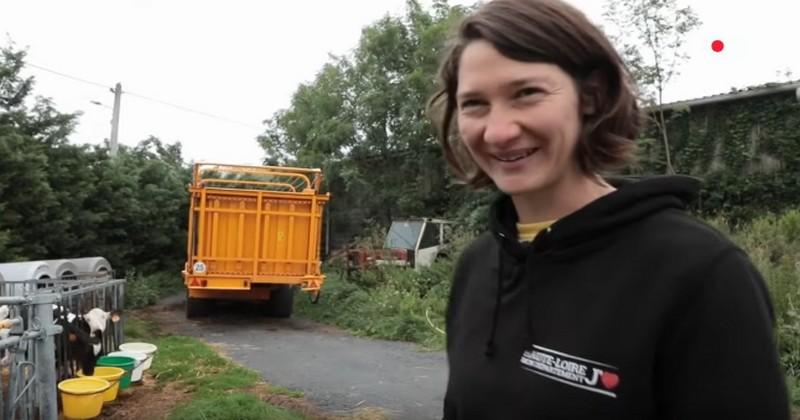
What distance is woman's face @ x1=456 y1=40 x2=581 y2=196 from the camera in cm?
109

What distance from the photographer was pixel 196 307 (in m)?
11.0

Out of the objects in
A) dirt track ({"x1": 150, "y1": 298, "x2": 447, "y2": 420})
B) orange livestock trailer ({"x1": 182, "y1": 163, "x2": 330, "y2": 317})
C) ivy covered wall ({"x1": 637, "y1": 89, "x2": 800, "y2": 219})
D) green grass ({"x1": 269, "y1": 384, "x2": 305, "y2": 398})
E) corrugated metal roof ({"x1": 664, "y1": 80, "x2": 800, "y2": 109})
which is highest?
corrugated metal roof ({"x1": 664, "y1": 80, "x2": 800, "y2": 109})

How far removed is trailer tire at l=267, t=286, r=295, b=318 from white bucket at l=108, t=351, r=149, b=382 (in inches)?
200

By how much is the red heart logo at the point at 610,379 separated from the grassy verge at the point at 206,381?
422 centimetres

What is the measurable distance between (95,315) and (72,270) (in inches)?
162

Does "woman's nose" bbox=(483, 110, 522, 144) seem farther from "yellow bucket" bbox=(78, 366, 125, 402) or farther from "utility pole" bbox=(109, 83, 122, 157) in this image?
"utility pole" bbox=(109, 83, 122, 157)

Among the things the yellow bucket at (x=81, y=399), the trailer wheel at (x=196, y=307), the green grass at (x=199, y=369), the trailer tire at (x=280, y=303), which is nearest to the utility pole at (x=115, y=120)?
the trailer wheel at (x=196, y=307)

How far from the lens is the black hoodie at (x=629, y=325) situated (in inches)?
35.1

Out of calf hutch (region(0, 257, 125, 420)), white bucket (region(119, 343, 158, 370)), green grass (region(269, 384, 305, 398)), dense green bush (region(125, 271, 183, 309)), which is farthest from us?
dense green bush (region(125, 271, 183, 309))

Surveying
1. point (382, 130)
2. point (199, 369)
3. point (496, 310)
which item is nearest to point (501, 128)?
point (496, 310)

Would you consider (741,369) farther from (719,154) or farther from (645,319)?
(719,154)

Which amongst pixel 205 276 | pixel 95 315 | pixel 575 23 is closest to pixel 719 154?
pixel 205 276

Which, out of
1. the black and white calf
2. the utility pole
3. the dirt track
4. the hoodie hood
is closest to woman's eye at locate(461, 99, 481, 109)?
the hoodie hood

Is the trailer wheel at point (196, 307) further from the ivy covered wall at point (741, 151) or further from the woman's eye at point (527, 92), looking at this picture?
the woman's eye at point (527, 92)
